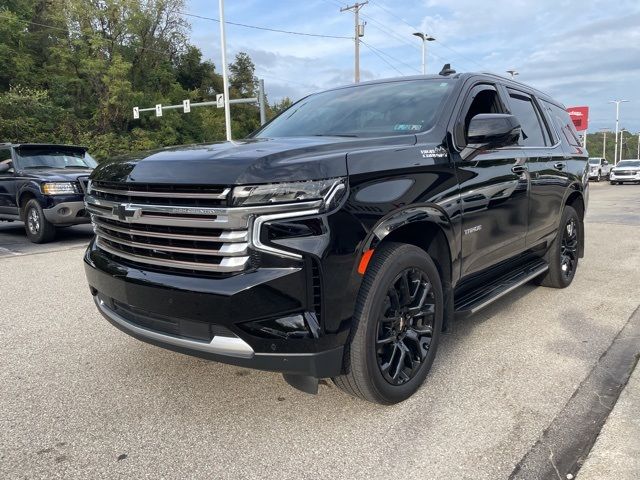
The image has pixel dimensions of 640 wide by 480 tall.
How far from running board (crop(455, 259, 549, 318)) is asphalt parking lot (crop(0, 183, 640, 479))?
0.39 m

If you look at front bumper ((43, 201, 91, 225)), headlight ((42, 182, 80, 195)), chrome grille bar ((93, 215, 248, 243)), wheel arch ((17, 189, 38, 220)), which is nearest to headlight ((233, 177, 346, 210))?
chrome grille bar ((93, 215, 248, 243))

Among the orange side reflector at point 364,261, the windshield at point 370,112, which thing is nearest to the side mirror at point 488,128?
the windshield at point 370,112

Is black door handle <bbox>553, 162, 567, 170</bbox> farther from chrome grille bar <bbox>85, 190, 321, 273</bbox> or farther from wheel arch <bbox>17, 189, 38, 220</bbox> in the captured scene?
wheel arch <bbox>17, 189, 38, 220</bbox>

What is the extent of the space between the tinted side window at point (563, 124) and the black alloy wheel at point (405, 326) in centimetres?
327

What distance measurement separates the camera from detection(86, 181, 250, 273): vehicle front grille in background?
2399 mm

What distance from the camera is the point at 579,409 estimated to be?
2939mm

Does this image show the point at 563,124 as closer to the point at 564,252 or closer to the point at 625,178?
the point at 564,252

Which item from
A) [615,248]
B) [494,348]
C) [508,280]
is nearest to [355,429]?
[494,348]

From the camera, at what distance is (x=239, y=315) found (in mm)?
2387

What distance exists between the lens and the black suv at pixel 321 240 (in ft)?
7.82

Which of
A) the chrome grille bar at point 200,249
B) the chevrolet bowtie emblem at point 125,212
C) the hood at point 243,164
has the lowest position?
the chrome grille bar at point 200,249

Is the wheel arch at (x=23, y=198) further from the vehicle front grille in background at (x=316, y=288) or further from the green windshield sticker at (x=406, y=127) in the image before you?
the vehicle front grille in background at (x=316, y=288)

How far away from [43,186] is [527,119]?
7.43m

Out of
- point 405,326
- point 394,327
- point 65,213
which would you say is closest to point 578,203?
point 405,326
